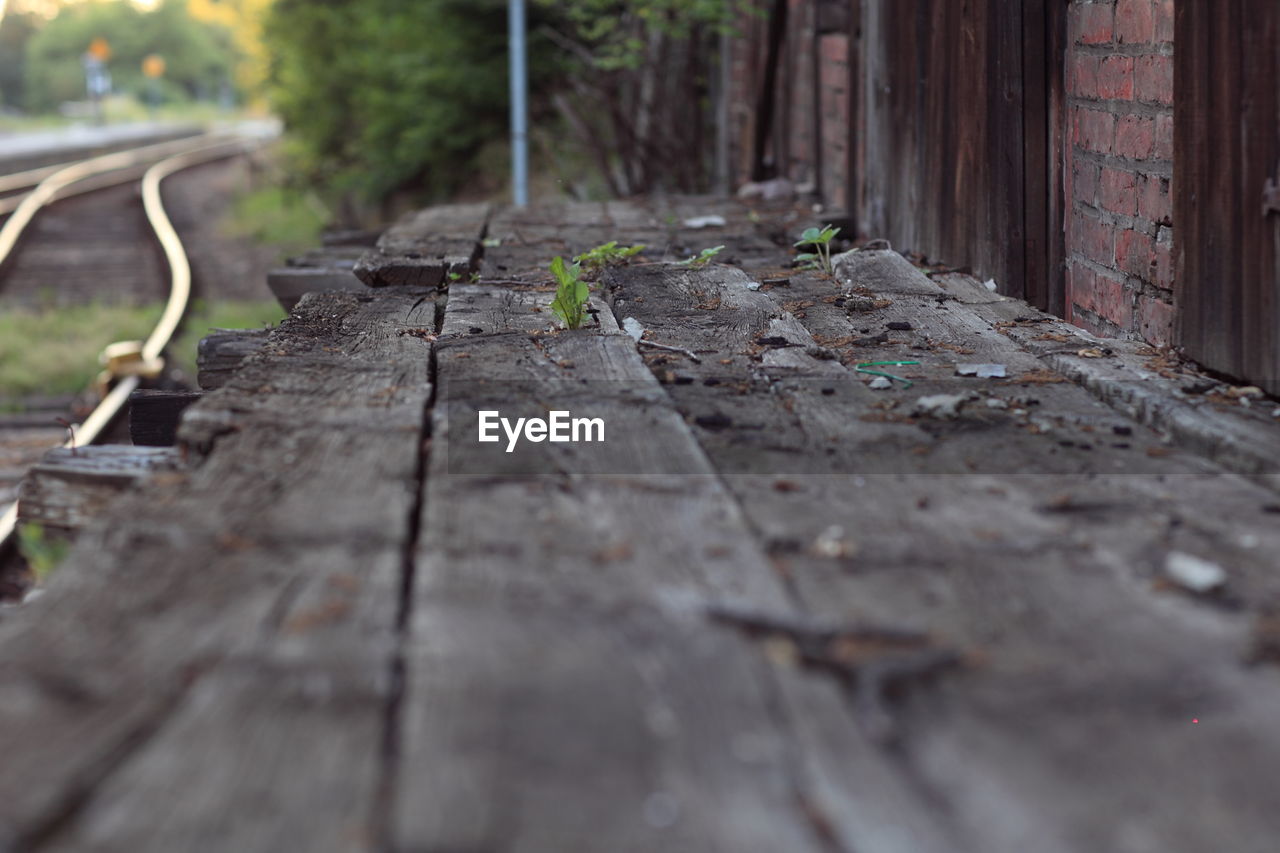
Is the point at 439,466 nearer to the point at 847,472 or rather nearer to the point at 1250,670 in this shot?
the point at 847,472

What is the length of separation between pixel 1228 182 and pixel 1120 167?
2.58ft

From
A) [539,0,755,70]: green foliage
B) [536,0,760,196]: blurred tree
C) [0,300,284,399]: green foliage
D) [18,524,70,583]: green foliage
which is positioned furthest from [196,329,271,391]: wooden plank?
[536,0,760,196]: blurred tree

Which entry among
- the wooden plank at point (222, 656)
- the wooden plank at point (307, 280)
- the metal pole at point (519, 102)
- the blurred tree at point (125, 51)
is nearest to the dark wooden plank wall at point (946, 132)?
the wooden plank at point (307, 280)

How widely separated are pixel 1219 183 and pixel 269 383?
201 centimetres

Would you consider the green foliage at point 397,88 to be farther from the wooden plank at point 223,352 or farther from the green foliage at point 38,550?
the wooden plank at point 223,352

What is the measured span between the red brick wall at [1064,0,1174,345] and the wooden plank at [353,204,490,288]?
1.93 meters

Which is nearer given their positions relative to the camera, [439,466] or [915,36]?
[439,466]

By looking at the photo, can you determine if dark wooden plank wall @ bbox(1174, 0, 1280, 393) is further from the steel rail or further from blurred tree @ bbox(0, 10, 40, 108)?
blurred tree @ bbox(0, 10, 40, 108)

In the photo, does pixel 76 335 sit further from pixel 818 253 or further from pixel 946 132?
pixel 946 132

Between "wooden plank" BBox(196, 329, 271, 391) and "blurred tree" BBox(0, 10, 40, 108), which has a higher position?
"blurred tree" BBox(0, 10, 40, 108)

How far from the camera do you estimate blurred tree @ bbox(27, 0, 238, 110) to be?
309 ft

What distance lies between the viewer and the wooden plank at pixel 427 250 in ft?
14.2

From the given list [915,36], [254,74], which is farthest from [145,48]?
[915,36]

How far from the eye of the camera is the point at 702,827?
3.84ft
